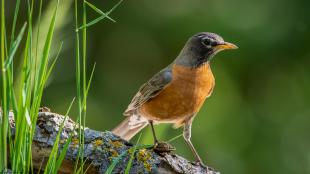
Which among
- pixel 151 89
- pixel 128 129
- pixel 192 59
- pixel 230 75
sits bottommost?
pixel 128 129

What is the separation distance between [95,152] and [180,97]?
144 cm

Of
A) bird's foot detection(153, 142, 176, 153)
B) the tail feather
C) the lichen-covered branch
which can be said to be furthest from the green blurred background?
the lichen-covered branch

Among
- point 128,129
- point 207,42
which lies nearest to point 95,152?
point 128,129

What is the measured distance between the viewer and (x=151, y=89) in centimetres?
381

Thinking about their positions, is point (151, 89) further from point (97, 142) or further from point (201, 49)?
point (97, 142)

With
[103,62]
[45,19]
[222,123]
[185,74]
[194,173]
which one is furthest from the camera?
[103,62]

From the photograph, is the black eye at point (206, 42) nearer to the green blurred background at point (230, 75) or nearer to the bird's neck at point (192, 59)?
the bird's neck at point (192, 59)

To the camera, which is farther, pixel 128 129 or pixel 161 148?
pixel 128 129

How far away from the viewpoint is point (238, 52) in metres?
4.98

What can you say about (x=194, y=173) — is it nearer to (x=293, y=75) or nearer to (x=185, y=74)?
(x=185, y=74)

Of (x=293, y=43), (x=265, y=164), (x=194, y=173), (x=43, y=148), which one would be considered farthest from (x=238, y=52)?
(x=43, y=148)

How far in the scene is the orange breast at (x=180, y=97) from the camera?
11.9ft

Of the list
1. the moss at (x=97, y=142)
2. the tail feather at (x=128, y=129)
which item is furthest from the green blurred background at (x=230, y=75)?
the moss at (x=97, y=142)

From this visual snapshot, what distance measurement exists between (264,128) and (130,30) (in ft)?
5.03
